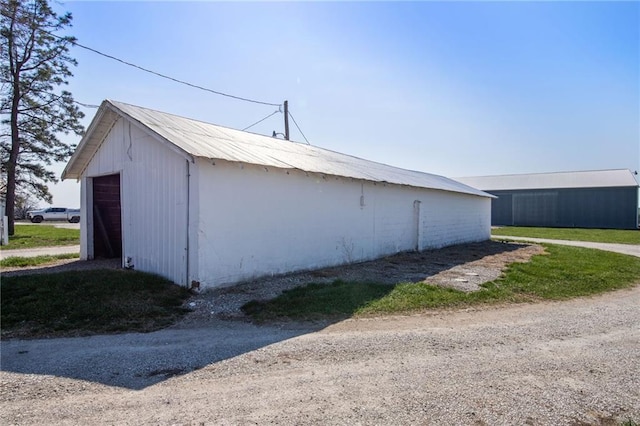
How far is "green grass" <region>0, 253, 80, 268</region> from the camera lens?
10140mm

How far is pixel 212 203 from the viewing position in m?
7.59

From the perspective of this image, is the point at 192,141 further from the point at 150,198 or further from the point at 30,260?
the point at 30,260

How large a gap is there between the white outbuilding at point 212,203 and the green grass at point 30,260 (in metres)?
1.02

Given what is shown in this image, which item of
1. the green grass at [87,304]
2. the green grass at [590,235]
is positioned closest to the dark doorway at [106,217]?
the green grass at [87,304]

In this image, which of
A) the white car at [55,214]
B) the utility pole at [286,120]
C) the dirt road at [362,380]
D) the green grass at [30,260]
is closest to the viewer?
the dirt road at [362,380]

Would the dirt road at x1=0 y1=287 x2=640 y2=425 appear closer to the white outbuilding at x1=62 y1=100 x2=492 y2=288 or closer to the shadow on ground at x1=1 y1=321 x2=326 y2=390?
the shadow on ground at x1=1 y1=321 x2=326 y2=390

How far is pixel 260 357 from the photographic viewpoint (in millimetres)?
4387

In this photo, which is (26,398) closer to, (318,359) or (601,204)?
(318,359)

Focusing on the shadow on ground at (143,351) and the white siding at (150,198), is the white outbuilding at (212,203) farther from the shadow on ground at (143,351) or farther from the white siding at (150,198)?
the shadow on ground at (143,351)

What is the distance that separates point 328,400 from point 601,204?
37.9m

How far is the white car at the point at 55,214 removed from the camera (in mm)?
38469

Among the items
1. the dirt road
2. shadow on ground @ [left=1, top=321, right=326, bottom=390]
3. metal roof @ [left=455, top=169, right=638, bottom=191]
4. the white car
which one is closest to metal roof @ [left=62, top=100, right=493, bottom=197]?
shadow on ground @ [left=1, top=321, right=326, bottom=390]

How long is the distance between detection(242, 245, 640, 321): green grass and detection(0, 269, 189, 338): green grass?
5.00ft

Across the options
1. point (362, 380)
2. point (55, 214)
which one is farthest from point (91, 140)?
point (55, 214)
